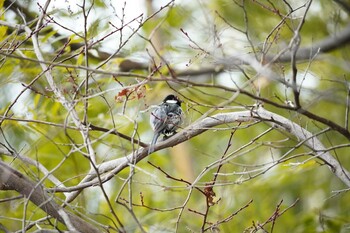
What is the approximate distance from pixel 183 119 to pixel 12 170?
1327 mm

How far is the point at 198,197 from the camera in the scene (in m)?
8.57

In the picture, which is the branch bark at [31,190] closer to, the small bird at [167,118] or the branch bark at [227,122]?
the branch bark at [227,122]

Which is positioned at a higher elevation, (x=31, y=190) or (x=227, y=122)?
(x=227, y=122)

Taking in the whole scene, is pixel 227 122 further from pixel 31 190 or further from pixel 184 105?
pixel 184 105

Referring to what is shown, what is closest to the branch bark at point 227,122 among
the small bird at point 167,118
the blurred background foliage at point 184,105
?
the blurred background foliage at point 184,105

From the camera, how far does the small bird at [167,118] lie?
396cm

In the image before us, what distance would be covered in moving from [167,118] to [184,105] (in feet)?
2.50

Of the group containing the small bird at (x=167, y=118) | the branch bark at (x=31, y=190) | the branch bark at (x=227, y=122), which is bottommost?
the branch bark at (x=31, y=190)

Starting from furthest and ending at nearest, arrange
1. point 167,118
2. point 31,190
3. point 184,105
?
1. point 184,105
2. point 167,118
3. point 31,190

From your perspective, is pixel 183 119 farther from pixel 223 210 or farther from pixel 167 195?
pixel 167 195

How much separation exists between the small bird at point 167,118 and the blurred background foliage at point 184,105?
97mm

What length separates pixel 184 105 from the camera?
15.6ft

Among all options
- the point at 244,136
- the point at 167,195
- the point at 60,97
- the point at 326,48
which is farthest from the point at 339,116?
the point at 60,97

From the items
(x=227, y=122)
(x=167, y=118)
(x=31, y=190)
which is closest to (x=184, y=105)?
(x=167, y=118)
